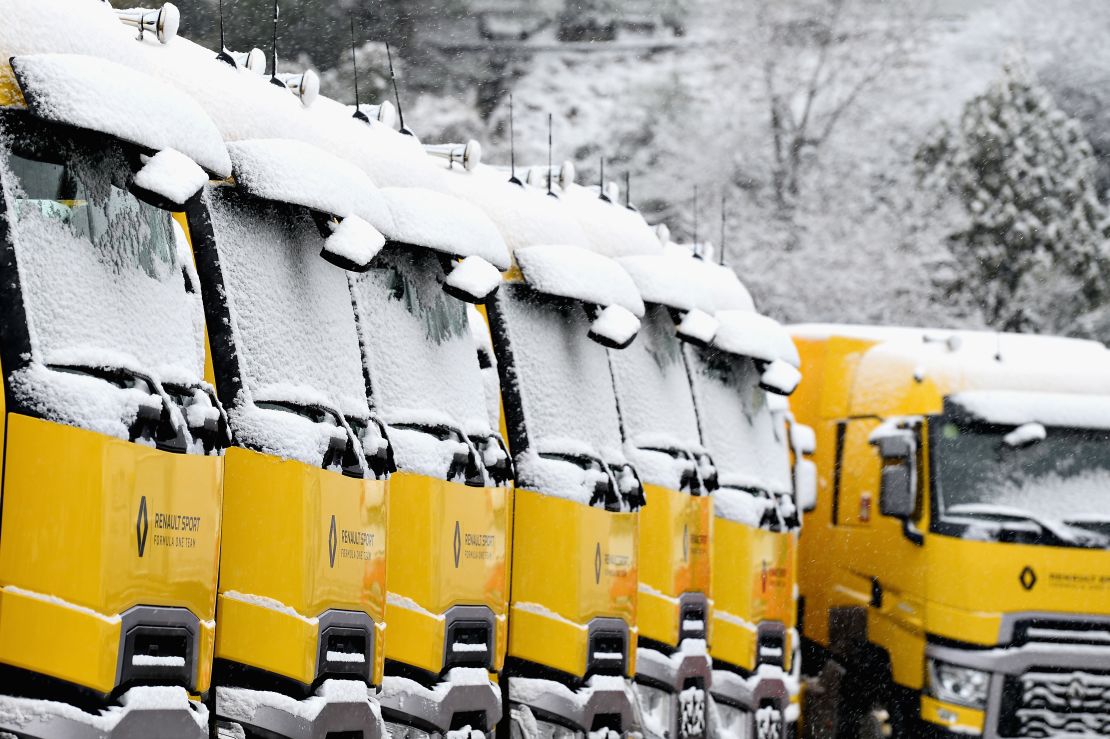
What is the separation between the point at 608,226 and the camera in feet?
40.1

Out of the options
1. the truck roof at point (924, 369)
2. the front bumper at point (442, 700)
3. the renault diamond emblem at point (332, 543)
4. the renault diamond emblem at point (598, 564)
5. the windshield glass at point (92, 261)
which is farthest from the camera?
the truck roof at point (924, 369)

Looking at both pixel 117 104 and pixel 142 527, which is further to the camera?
pixel 117 104

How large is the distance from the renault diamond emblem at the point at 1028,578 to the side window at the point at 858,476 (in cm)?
148

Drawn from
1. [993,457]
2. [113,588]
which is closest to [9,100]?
[113,588]

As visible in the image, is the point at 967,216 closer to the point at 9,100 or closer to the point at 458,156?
the point at 458,156

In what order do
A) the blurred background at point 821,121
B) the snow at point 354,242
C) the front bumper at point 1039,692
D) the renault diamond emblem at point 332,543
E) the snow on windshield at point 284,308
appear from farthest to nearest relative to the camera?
1. the blurred background at point 821,121
2. the front bumper at point 1039,692
3. the snow at point 354,242
4. the snow on windshield at point 284,308
5. the renault diamond emblem at point 332,543

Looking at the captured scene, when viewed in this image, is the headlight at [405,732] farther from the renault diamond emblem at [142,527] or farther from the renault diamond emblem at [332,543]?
the renault diamond emblem at [142,527]

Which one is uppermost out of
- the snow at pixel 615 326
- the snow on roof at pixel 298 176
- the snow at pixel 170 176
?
the snow at pixel 170 176

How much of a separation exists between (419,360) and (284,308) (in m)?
1.28

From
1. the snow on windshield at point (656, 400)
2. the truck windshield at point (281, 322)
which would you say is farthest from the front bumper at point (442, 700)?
the snow on windshield at point (656, 400)

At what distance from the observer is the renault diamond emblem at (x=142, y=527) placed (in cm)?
600

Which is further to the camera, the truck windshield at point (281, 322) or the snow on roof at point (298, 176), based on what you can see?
the snow on roof at point (298, 176)

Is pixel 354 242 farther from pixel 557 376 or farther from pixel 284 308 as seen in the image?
pixel 557 376

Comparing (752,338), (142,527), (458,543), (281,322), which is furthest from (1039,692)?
(142,527)
